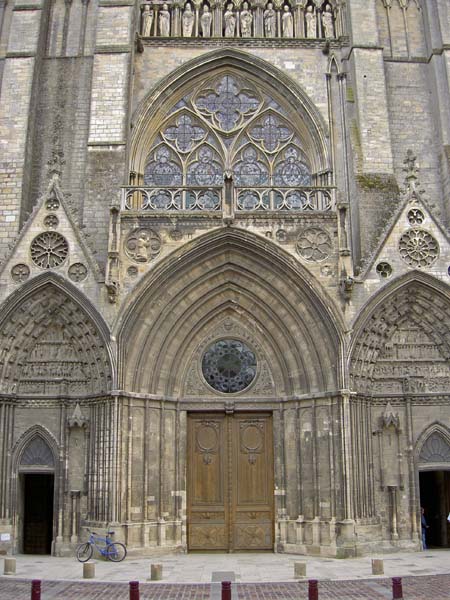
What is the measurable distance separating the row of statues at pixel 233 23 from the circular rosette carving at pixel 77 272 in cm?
732

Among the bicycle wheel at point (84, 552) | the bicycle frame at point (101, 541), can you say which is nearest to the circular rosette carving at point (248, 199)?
the bicycle frame at point (101, 541)

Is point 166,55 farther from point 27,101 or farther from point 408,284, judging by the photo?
point 408,284

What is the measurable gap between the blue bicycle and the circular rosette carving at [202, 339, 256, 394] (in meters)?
3.97

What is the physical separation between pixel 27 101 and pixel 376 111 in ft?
27.8

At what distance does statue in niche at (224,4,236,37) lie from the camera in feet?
59.9

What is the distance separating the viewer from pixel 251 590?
10.3 meters

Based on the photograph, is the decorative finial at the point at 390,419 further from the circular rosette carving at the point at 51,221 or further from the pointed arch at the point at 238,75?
the circular rosette carving at the point at 51,221

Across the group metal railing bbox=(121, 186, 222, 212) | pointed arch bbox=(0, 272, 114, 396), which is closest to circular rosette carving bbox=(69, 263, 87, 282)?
pointed arch bbox=(0, 272, 114, 396)

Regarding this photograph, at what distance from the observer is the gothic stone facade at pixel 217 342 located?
1420 cm

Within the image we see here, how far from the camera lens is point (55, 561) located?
13.3 m

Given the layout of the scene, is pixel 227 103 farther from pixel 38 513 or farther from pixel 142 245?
pixel 38 513

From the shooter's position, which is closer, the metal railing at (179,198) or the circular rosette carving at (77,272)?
the circular rosette carving at (77,272)

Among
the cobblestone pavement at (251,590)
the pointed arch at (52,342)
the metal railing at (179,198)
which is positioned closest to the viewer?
the cobblestone pavement at (251,590)

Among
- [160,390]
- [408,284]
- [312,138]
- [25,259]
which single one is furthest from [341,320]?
[25,259]
